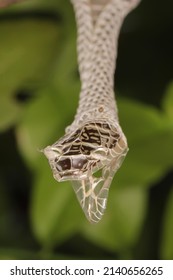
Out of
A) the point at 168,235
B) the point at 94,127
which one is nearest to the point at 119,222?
the point at 168,235

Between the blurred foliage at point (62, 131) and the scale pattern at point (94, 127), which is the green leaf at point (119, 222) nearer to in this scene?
the blurred foliage at point (62, 131)

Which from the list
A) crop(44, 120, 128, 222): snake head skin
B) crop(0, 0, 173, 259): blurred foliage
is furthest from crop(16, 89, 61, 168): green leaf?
crop(44, 120, 128, 222): snake head skin

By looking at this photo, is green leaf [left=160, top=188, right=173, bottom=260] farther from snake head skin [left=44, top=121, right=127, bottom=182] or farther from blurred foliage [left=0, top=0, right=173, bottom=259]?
snake head skin [left=44, top=121, right=127, bottom=182]

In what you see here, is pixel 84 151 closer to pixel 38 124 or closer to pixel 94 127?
pixel 94 127

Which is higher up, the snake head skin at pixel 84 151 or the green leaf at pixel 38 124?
the snake head skin at pixel 84 151

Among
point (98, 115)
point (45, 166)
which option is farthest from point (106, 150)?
point (45, 166)

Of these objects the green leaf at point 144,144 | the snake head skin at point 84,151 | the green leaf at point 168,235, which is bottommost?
the green leaf at point 168,235

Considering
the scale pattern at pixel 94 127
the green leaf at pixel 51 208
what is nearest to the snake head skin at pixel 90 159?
the scale pattern at pixel 94 127

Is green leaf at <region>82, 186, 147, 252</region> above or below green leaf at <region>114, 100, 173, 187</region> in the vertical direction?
below
